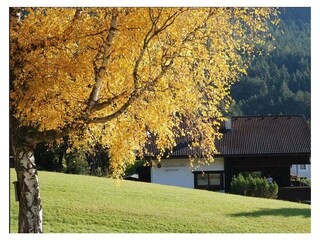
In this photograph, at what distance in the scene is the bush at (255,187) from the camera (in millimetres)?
19922

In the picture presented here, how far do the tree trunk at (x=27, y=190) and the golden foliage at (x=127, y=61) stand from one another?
533 mm

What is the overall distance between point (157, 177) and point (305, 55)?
9.70 metres

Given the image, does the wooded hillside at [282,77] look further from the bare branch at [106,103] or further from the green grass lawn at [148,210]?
the bare branch at [106,103]

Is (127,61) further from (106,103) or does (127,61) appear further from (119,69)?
(106,103)

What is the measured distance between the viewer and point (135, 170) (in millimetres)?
22500

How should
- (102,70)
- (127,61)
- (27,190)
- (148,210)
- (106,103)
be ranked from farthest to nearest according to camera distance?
(148,210) → (27,190) → (106,103) → (127,61) → (102,70)

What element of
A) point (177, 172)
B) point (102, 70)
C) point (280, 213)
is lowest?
point (280, 213)

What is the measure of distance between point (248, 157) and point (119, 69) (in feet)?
42.5

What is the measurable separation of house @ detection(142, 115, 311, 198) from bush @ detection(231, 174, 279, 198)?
1.19 ft

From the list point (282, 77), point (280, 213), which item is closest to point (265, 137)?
point (280, 213)

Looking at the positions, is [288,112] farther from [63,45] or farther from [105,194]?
[63,45]

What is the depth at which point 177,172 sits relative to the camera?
22500 millimetres

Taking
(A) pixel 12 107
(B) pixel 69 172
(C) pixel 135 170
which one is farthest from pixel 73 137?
(C) pixel 135 170

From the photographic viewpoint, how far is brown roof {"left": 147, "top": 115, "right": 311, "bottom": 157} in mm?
20144
